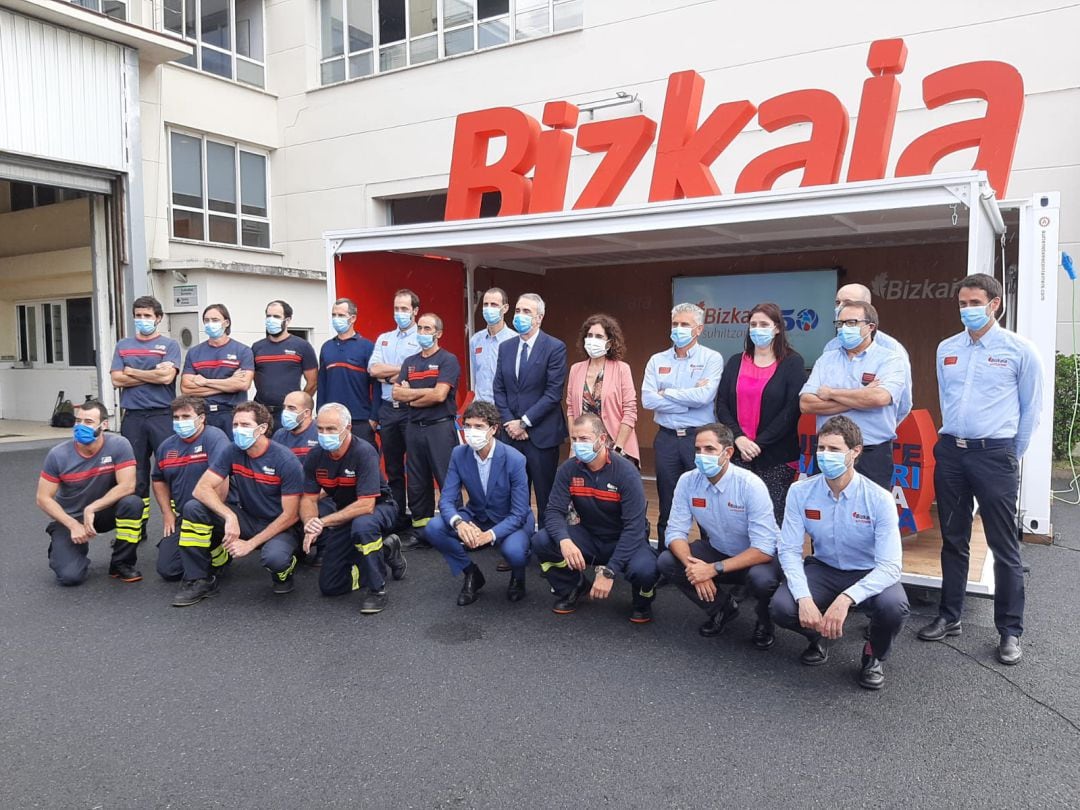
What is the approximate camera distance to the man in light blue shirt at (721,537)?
4.03 meters

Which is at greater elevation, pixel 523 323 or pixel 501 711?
pixel 523 323

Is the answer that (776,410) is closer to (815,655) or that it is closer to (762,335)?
(762,335)

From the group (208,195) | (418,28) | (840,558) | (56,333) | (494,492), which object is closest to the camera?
(840,558)

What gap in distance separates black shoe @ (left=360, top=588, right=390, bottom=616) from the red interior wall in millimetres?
3045

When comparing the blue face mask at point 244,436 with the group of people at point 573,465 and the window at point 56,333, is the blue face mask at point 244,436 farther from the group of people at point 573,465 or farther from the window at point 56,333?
the window at point 56,333

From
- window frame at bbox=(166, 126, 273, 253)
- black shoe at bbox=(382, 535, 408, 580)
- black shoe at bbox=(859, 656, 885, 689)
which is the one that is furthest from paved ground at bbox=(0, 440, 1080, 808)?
window frame at bbox=(166, 126, 273, 253)

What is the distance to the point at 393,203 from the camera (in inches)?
540

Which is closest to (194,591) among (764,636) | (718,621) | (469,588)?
(469,588)

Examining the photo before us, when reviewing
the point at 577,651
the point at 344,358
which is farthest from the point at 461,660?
the point at 344,358

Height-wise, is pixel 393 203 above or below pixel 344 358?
above

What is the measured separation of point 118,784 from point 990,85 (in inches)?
278

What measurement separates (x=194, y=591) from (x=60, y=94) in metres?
9.16

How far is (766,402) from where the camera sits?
4746mm

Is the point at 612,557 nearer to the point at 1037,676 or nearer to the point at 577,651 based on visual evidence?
the point at 577,651
